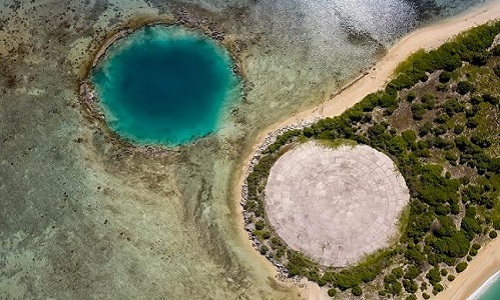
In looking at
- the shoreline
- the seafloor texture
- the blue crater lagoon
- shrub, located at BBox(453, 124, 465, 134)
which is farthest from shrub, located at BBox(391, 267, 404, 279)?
the blue crater lagoon

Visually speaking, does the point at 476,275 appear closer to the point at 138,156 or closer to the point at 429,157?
the point at 429,157

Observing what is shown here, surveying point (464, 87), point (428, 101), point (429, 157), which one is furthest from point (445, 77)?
point (429, 157)

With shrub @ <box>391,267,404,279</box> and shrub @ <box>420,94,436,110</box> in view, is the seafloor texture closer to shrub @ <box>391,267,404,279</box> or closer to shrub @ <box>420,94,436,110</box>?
shrub @ <box>420,94,436,110</box>

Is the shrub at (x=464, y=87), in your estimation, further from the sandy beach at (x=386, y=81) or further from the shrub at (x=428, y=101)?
the sandy beach at (x=386, y=81)

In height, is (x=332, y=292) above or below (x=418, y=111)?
below

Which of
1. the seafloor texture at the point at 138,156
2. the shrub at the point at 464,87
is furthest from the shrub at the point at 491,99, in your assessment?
the seafloor texture at the point at 138,156
